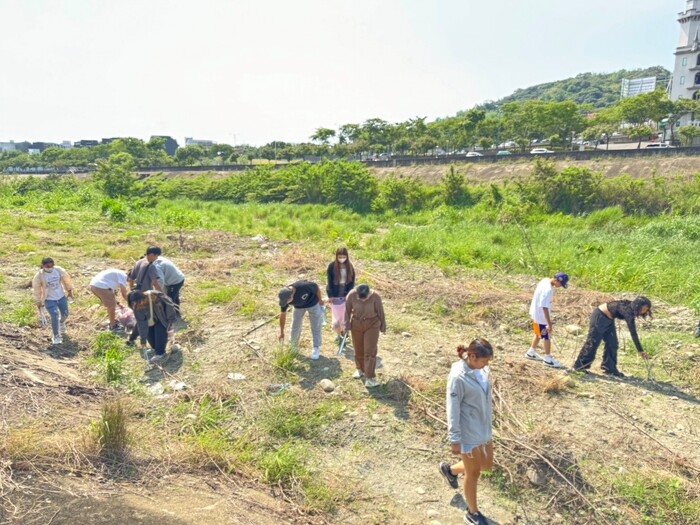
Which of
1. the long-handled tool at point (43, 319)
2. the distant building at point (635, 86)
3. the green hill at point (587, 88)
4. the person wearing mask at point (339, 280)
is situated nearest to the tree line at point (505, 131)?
the long-handled tool at point (43, 319)

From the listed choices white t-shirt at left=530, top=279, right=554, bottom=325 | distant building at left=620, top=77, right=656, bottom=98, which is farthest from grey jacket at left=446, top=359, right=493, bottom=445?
distant building at left=620, top=77, right=656, bottom=98

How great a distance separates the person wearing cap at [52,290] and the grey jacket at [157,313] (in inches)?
48.5

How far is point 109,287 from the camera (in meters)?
6.63

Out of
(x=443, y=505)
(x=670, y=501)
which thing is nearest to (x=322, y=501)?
(x=443, y=505)

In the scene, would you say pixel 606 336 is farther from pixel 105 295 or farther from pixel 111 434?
pixel 105 295

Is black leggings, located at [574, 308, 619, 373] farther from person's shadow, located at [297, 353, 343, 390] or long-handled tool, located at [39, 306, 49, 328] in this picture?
long-handled tool, located at [39, 306, 49, 328]

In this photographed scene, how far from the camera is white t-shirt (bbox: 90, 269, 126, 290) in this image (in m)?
6.58

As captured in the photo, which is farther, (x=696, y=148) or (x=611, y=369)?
(x=696, y=148)

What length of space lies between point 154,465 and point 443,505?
231 centimetres

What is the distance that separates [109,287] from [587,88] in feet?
507

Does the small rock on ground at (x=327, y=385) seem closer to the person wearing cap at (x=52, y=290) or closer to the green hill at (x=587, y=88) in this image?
the person wearing cap at (x=52, y=290)

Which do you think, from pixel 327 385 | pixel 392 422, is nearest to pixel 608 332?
pixel 392 422

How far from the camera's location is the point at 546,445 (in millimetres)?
4152

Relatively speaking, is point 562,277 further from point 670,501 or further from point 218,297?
point 218,297
